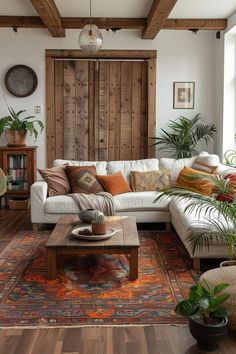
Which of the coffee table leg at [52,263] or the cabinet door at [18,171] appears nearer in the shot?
the coffee table leg at [52,263]

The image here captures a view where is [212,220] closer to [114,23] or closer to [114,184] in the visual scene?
[114,184]

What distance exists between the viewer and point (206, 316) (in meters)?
2.53

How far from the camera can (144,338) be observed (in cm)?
262

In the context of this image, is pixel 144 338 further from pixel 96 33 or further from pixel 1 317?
pixel 96 33

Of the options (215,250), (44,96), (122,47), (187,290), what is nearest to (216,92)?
(122,47)

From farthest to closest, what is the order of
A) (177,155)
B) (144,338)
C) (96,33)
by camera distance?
(177,155)
(96,33)
(144,338)

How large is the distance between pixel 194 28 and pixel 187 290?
14.0 ft

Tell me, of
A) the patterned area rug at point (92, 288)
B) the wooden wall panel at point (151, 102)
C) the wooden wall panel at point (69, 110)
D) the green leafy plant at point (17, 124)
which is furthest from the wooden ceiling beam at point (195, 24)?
the patterned area rug at point (92, 288)

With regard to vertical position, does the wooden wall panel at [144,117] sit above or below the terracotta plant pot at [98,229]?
above

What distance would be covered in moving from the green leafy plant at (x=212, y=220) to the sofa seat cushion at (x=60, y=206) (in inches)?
62.9

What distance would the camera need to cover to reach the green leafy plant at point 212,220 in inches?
130

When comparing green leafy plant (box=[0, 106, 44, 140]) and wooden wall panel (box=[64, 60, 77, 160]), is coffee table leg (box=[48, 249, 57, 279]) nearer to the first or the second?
green leafy plant (box=[0, 106, 44, 140])

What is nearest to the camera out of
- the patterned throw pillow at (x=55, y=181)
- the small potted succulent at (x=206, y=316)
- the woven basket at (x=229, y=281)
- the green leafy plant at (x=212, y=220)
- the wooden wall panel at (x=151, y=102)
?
the small potted succulent at (x=206, y=316)

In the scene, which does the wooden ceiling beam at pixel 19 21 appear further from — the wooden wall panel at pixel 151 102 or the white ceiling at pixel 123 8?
the wooden wall panel at pixel 151 102
